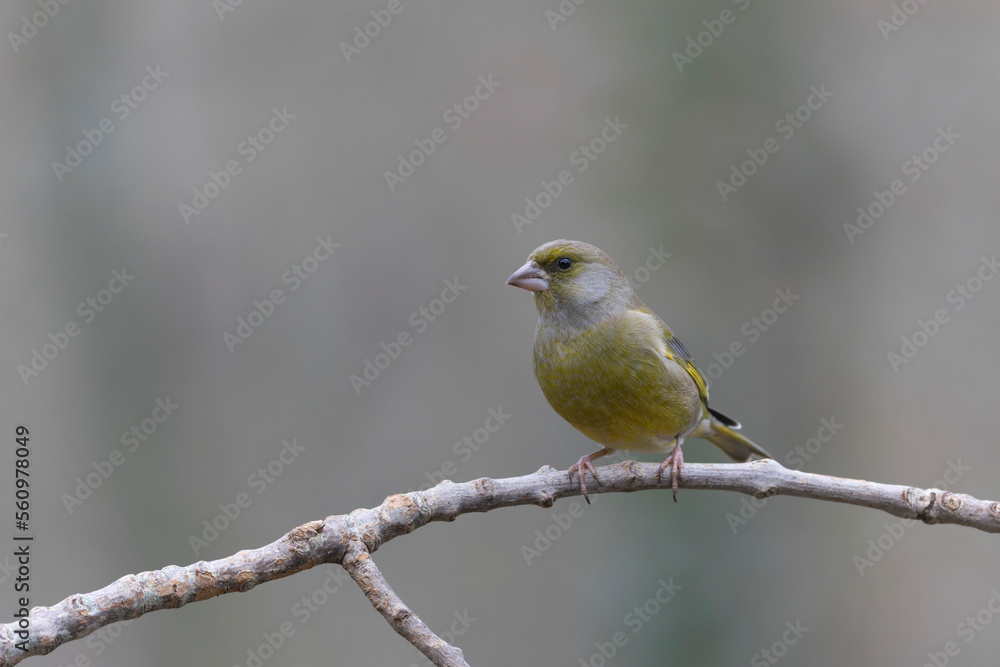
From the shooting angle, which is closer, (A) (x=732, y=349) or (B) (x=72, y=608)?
(B) (x=72, y=608)

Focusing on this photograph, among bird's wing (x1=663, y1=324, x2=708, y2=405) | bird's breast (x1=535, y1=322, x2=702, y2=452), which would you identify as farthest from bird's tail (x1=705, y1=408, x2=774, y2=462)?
bird's breast (x1=535, y1=322, x2=702, y2=452)

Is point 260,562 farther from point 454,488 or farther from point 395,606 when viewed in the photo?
point 454,488

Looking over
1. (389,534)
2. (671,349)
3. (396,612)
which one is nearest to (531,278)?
(671,349)

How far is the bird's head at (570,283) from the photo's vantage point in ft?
12.1

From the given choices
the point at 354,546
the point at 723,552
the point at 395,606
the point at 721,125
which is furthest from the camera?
the point at 721,125

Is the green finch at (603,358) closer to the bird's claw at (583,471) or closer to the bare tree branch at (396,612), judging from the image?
the bird's claw at (583,471)

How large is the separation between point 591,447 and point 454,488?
15.0 ft

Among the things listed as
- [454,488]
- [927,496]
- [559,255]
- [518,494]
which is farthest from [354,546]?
[927,496]

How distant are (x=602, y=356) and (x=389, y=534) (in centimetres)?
137

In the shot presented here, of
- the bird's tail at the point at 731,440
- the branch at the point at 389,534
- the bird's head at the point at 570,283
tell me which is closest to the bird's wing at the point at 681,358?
the bird's tail at the point at 731,440

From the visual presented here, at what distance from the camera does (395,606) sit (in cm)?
240

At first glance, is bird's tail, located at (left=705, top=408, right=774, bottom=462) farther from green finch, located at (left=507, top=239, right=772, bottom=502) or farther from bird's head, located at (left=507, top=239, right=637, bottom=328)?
bird's head, located at (left=507, top=239, right=637, bottom=328)

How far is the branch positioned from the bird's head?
29.2 inches

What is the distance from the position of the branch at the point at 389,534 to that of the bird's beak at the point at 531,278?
0.91 metres
